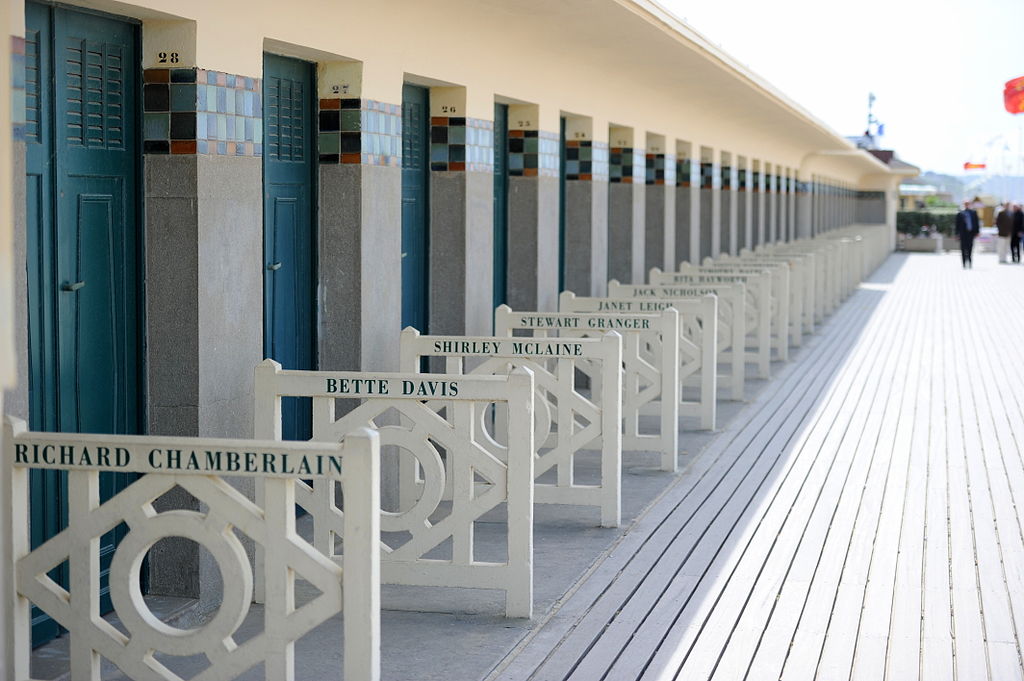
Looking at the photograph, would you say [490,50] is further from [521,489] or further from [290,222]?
[521,489]

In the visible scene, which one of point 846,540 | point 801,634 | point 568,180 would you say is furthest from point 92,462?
point 568,180

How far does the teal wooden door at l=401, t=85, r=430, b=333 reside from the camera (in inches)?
312

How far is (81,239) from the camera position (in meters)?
4.93

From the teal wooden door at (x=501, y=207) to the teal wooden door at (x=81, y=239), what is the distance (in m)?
4.64

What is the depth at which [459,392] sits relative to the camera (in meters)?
4.92

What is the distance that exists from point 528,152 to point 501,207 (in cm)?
44

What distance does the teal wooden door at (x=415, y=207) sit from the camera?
7.92 m

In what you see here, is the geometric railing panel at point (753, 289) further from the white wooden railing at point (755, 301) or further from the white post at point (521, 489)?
the white post at point (521, 489)

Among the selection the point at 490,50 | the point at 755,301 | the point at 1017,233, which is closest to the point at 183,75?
the point at 490,50

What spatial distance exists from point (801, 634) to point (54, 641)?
8.36 feet

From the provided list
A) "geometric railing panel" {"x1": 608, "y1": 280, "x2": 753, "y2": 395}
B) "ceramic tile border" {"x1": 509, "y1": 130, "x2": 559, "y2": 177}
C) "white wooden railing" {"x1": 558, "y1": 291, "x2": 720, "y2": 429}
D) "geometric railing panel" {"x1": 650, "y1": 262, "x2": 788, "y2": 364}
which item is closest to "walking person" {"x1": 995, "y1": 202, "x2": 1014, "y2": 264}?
"geometric railing panel" {"x1": 650, "y1": 262, "x2": 788, "y2": 364}

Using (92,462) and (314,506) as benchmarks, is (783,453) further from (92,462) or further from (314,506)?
(92,462)

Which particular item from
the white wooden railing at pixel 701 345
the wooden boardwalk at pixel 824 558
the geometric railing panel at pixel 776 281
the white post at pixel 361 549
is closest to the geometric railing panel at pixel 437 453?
the wooden boardwalk at pixel 824 558

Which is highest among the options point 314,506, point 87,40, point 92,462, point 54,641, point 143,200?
point 87,40
